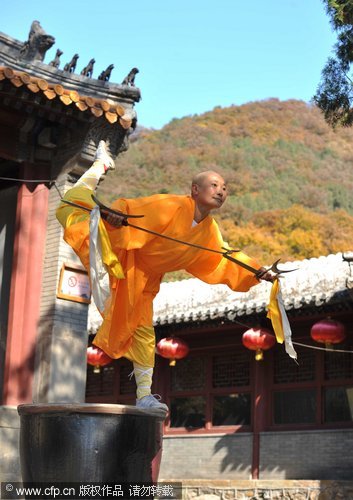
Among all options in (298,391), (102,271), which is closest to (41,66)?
(102,271)

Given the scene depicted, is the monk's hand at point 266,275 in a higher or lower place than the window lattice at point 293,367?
lower

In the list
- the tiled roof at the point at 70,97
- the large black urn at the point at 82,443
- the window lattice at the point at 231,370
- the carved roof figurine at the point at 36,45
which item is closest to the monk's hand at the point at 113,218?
the large black urn at the point at 82,443

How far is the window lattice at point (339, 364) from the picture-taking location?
14.1 meters

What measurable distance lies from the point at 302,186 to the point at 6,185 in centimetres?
4223

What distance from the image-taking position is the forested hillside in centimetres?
4141

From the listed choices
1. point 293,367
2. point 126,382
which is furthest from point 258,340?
point 126,382

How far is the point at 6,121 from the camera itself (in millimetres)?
9938

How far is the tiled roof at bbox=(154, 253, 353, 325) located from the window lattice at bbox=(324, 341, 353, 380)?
1.02 m

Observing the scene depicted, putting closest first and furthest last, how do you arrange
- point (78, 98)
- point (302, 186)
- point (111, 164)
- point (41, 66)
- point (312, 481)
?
point (111, 164)
point (78, 98)
point (41, 66)
point (312, 481)
point (302, 186)

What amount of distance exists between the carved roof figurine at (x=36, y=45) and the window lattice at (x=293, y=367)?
6.91 metres

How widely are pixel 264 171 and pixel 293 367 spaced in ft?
127

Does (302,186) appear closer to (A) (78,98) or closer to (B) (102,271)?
(A) (78,98)

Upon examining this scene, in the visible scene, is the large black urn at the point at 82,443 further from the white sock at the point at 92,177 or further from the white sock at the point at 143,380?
the white sock at the point at 92,177

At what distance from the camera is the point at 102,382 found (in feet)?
57.8
